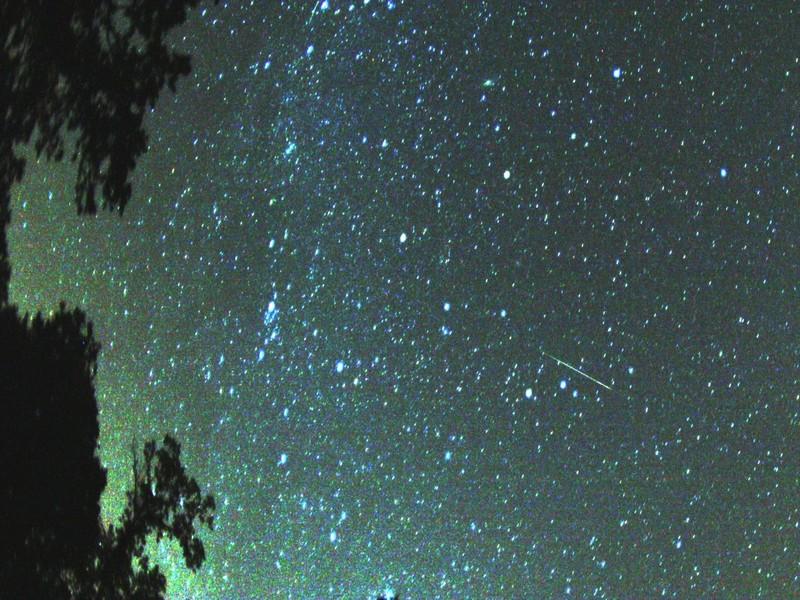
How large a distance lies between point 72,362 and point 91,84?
7.26 feet

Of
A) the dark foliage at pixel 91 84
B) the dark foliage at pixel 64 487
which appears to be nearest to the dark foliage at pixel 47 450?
the dark foliage at pixel 64 487

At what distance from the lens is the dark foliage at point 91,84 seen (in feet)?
12.8

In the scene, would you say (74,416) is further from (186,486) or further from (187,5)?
(187,5)

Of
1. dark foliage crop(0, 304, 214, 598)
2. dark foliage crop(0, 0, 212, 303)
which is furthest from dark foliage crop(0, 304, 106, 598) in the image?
dark foliage crop(0, 0, 212, 303)

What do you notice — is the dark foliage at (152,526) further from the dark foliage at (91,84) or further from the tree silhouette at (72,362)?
the dark foliage at (91,84)

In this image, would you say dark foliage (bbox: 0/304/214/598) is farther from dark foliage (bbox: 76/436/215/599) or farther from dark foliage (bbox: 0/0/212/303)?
dark foliage (bbox: 0/0/212/303)

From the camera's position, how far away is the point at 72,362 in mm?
5656

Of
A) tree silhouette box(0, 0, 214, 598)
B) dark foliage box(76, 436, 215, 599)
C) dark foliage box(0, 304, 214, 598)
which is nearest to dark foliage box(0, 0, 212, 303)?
tree silhouette box(0, 0, 214, 598)

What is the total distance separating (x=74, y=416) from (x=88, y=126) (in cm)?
229

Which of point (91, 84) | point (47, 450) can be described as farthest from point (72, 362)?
point (91, 84)

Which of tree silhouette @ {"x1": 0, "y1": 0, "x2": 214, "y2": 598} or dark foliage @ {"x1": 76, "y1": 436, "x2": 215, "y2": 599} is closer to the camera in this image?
tree silhouette @ {"x1": 0, "y1": 0, "x2": 214, "y2": 598}

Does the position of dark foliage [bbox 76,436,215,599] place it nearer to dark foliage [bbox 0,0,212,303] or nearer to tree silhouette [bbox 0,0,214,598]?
tree silhouette [bbox 0,0,214,598]

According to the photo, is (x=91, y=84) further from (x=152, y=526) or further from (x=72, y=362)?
(x=152, y=526)

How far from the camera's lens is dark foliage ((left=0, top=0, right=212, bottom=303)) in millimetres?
3916
